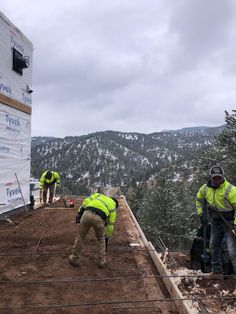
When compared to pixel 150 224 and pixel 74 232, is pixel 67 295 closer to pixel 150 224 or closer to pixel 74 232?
pixel 74 232

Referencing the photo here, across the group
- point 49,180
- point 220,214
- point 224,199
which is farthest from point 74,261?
point 49,180

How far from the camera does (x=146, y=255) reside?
6102 mm

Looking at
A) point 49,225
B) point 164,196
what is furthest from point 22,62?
point 164,196

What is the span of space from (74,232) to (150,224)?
22.8m

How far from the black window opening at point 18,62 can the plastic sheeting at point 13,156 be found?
1.36 meters

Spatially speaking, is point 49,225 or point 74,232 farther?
point 49,225

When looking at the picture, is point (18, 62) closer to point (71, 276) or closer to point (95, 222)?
point (95, 222)

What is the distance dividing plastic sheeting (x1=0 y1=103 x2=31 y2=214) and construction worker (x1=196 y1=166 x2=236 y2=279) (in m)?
6.59

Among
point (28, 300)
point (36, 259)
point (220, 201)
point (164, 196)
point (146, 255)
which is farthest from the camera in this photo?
point (164, 196)

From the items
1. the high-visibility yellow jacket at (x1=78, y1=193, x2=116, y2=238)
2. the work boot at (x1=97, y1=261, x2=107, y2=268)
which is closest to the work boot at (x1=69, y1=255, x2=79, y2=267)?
the work boot at (x1=97, y1=261, x2=107, y2=268)

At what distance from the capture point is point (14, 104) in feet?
33.1

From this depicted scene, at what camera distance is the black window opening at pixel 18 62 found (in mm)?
9828

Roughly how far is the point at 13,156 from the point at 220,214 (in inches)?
293

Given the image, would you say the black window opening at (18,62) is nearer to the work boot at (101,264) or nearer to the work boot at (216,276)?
the work boot at (101,264)
